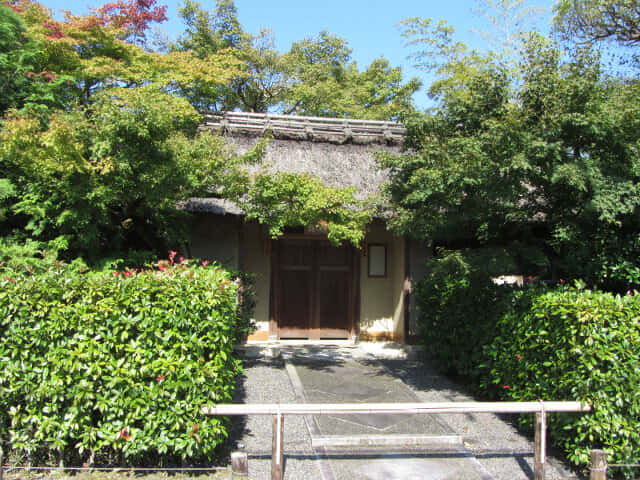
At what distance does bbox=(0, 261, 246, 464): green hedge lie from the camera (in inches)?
167

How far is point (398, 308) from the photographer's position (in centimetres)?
991

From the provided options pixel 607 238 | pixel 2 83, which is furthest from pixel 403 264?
pixel 2 83

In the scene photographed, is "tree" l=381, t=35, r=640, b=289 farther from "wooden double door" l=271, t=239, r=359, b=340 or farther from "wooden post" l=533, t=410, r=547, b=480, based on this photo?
"wooden double door" l=271, t=239, r=359, b=340

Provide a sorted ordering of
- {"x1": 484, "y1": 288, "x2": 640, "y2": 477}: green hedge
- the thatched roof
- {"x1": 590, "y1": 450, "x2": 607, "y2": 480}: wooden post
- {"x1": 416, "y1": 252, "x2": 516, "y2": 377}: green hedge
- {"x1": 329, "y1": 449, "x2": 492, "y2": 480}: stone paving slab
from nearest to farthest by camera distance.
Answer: {"x1": 590, "y1": 450, "x2": 607, "y2": 480}: wooden post, {"x1": 484, "y1": 288, "x2": 640, "y2": 477}: green hedge, {"x1": 329, "y1": 449, "x2": 492, "y2": 480}: stone paving slab, {"x1": 416, "y1": 252, "x2": 516, "y2": 377}: green hedge, the thatched roof

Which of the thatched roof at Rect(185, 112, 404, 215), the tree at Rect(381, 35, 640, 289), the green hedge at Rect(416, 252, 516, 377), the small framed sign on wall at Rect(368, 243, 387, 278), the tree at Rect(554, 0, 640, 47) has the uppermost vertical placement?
the tree at Rect(554, 0, 640, 47)

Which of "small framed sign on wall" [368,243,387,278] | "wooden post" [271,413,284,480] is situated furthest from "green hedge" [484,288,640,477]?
"small framed sign on wall" [368,243,387,278]

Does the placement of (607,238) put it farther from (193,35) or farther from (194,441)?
(193,35)

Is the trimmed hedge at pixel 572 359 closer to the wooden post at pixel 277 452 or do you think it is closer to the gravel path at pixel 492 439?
the gravel path at pixel 492 439

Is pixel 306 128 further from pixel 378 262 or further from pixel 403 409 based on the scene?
pixel 403 409

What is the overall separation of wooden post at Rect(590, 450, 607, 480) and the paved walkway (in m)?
0.53

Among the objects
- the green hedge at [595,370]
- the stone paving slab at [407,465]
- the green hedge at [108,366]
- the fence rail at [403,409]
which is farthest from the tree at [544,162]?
the green hedge at [108,366]

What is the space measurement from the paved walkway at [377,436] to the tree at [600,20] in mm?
11424

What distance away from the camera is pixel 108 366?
168 inches

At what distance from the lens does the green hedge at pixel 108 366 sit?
4254 mm
